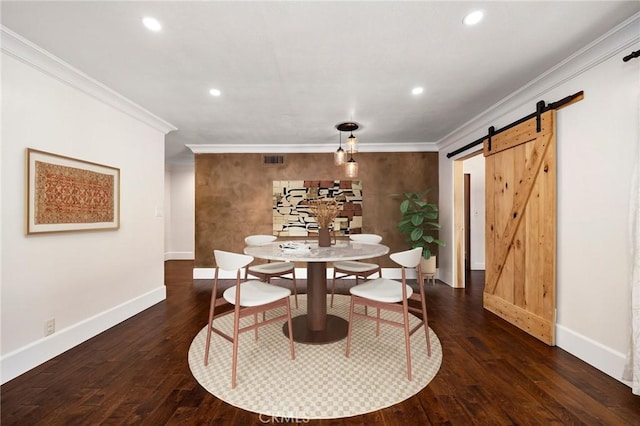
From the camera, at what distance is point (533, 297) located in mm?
2836

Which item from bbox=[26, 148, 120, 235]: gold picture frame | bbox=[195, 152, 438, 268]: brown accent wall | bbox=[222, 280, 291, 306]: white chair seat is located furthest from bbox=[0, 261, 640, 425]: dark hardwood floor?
bbox=[195, 152, 438, 268]: brown accent wall

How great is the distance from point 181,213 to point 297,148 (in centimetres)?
414

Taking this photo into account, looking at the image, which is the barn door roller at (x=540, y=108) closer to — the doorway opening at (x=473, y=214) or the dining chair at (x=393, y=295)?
the dining chair at (x=393, y=295)

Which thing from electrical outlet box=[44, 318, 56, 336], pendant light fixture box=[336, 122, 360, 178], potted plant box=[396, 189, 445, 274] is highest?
pendant light fixture box=[336, 122, 360, 178]

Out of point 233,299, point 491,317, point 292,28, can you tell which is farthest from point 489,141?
point 233,299

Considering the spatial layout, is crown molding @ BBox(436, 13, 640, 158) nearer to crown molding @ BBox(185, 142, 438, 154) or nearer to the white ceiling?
the white ceiling

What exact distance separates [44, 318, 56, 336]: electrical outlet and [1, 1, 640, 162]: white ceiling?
7.41ft

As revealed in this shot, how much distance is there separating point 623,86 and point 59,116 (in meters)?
4.62

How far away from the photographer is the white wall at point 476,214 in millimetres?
5938

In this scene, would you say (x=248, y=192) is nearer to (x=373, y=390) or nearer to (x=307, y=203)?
(x=307, y=203)

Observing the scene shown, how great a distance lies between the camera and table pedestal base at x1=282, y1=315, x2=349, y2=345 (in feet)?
8.80

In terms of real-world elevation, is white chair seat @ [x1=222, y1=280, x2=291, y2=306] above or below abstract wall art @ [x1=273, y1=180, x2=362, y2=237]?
below

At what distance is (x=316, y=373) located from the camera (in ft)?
7.05

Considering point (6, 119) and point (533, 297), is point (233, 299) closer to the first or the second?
point (6, 119)
